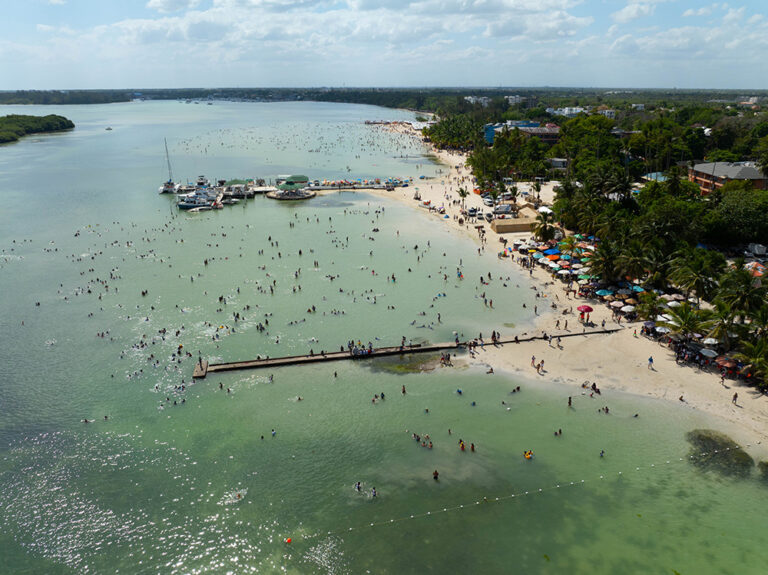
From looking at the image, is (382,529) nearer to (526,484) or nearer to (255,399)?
(526,484)

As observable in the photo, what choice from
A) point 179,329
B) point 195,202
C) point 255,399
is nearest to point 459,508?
point 255,399

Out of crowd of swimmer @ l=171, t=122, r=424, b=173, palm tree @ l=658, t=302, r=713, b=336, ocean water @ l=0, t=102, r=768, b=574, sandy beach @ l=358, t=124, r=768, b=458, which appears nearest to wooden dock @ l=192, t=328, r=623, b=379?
ocean water @ l=0, t=102, r=768, b=574

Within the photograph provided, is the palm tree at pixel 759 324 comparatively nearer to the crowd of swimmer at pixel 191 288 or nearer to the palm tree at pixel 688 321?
the palm tree at pixel 688 321

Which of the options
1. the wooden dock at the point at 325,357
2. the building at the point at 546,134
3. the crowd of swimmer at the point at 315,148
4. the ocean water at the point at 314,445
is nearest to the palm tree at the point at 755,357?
the ocean water at the point at 314,445

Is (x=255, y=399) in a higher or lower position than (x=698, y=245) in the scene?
lower

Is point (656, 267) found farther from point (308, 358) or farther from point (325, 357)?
point (308, 358)

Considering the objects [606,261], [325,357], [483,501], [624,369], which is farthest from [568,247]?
[483,501]
